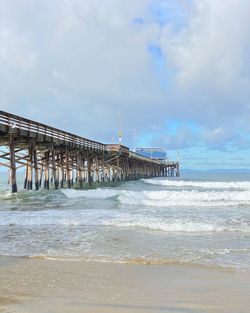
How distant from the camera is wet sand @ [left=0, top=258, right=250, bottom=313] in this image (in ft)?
14.2

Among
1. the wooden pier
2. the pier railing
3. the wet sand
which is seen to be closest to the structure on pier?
the wooden pier

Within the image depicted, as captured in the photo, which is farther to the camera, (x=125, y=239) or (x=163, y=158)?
(x=163, y=158)

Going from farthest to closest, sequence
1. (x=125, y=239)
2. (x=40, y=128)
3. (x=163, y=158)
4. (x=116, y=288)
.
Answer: (x=163, y=158) → (x=40, y=128) → (x=125, y=239) → (x=116, y=288)

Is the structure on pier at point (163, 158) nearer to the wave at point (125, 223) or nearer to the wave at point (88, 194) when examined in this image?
the wave at point (88, 194)

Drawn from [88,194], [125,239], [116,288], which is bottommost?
[116,288]

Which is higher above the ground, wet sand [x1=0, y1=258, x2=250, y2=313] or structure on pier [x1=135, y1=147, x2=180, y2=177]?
structure on pier [x1=135, y1=147, x2=180, y2=177]

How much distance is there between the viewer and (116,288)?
16.9 feet

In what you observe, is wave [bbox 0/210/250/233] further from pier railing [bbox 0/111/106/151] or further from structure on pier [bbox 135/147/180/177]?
structure on pier [bbox 135/147/180/177]

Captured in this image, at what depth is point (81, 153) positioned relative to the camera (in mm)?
32781

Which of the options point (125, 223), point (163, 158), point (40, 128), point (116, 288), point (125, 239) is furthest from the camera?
point (163, 158)

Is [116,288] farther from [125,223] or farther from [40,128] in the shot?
[40,128]

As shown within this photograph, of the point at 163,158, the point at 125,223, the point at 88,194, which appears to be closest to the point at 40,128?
the point at 88,194

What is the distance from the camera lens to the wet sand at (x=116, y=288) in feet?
14.2

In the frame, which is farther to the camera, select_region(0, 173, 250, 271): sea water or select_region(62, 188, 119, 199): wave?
select_region(62, 188, 119, 199): wave
